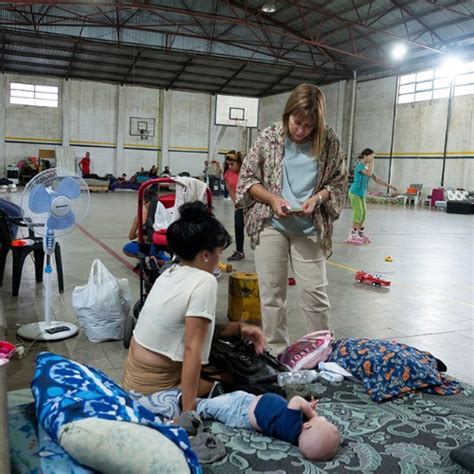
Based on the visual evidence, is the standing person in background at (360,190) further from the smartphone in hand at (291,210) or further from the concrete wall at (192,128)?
the concrete wall at (192,128)

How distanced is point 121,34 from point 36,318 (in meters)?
16.5

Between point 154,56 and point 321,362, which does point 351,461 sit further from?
point 154,56

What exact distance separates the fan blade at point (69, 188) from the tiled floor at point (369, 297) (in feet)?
3.06

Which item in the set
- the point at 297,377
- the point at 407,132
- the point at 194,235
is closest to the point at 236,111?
the point at 407,132

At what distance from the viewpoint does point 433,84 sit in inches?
713

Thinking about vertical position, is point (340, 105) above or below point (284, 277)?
above

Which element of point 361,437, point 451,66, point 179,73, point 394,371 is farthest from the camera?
point 179,73

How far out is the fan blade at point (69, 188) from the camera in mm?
3318

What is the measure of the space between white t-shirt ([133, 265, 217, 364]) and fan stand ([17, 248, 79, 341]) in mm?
1207

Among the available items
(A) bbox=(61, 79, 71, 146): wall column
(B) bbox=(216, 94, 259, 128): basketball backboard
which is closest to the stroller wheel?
(B) bbox=(216, 94, 259, 128): basketball backboard

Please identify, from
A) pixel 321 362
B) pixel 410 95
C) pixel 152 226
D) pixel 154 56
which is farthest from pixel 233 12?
pixel 321 362

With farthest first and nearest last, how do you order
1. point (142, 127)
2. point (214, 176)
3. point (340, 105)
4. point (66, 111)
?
point (142, 127)
point (66, 111)
point (340, 105)
point (214, 176)

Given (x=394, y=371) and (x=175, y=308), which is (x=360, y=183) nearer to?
(x=394, y=371)

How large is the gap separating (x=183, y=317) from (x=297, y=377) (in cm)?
92
